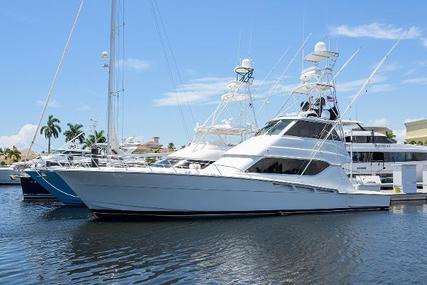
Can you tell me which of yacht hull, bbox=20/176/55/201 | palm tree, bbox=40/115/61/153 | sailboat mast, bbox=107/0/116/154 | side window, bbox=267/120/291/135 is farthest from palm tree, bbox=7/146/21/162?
side window, bbox=267/120/291/135

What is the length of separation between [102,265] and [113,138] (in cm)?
1532

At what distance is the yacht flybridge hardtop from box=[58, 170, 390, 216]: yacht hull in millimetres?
44

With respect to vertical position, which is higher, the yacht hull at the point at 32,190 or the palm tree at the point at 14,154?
the palm tree at the point at 14,154

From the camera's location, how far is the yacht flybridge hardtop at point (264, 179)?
2078 cm

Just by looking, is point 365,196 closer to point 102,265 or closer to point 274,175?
point 274,175

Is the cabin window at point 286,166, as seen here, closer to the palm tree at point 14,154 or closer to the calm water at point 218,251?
the calm water at point 218,251

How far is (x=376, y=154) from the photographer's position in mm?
38000

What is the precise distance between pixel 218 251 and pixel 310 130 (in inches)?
458

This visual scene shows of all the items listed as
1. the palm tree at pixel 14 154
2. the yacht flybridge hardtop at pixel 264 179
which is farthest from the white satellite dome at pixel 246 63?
the palm tree at pixel 14 154

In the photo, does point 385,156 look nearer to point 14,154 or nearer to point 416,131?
point 416,131

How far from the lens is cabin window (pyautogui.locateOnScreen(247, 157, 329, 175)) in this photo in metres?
22.7

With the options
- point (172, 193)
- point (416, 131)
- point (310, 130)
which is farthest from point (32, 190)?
point (416, 131)

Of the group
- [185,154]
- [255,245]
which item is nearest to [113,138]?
[185,154]

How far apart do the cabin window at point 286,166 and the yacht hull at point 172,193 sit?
730 millimetres
